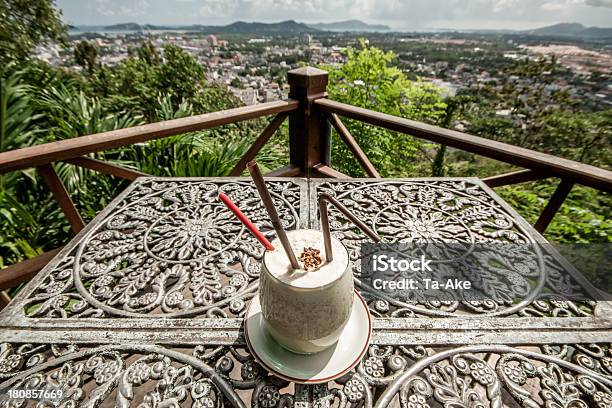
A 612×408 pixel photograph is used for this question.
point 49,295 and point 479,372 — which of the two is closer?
point 479,372

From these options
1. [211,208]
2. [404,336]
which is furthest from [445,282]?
[211,208]

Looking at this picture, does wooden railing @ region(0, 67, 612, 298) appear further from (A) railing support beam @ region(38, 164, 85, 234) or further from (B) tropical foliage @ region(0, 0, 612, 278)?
(B) tropical foliage @ region(0, 0, 612, 278)

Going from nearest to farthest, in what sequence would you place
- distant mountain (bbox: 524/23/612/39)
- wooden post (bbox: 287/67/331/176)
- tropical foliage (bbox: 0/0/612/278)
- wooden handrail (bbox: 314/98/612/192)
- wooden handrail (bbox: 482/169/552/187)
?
wooden handrail (bbox: 314/98/612/192)
wooden handrail (bbox: 482/169/552/187)
wooden post (bbox: 287/67/331/176)
tropical foliage (bbox: 0/0/612/278)
distant mountain (bbox: 524/23/612/39)

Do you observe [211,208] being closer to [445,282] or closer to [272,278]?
[272,278]

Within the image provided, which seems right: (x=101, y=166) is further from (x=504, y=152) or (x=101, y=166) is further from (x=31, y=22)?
(x=31, y=22)

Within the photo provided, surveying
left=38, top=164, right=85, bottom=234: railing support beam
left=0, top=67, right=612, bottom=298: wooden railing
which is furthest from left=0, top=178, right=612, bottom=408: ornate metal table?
A: left=38, top=164, right=85, bottom=234: railing support beam

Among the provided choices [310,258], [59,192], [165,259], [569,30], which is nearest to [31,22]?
[59,192]

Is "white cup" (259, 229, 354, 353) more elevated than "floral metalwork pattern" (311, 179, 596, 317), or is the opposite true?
"white cup" (259, 229, 354, 353)

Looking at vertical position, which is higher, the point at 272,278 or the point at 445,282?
the point at 272,278
